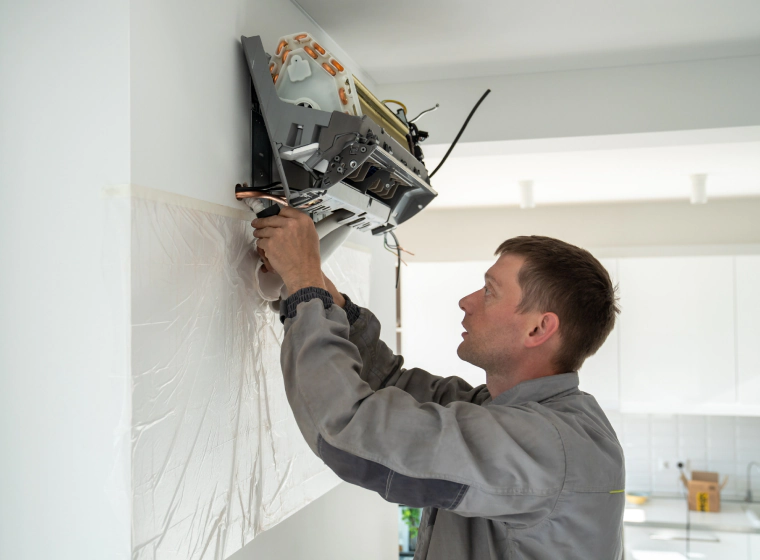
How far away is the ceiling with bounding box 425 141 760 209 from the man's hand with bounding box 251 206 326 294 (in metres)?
1.05

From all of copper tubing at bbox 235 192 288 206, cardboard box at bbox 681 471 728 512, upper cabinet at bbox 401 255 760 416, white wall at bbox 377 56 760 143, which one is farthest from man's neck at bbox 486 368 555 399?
cardboard box at bbox 681 471 728 512

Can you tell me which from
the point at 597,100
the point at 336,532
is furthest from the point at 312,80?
the point at 336,532

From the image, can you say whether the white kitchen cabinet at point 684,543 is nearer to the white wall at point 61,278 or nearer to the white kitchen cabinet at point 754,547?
the white kitchen cabinet at point 754,547

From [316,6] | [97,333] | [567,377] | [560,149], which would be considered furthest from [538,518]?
[560,149]

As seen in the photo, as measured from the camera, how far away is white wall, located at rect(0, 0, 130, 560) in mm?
717

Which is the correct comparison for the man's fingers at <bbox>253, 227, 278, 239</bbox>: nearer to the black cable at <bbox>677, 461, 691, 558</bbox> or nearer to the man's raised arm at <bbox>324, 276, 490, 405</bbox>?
the man's raised arm at <bbox>324, 276, 490, 405</bbox>

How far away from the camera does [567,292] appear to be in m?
1.04

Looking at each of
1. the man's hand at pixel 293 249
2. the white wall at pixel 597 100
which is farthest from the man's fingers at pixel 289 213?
the white wall at pixel 597 100

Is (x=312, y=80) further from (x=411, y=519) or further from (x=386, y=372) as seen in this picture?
(x=411, y=519)

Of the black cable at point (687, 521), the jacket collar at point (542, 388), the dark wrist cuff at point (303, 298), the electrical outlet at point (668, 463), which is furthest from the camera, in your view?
the electrical outlet at point (668, 463)

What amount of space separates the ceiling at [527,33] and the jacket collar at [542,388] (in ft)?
2.48

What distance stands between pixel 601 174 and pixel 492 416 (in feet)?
7.65

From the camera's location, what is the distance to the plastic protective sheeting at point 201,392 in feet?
2.40

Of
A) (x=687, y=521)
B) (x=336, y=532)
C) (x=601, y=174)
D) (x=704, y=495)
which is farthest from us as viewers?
(x=704, y=495)
